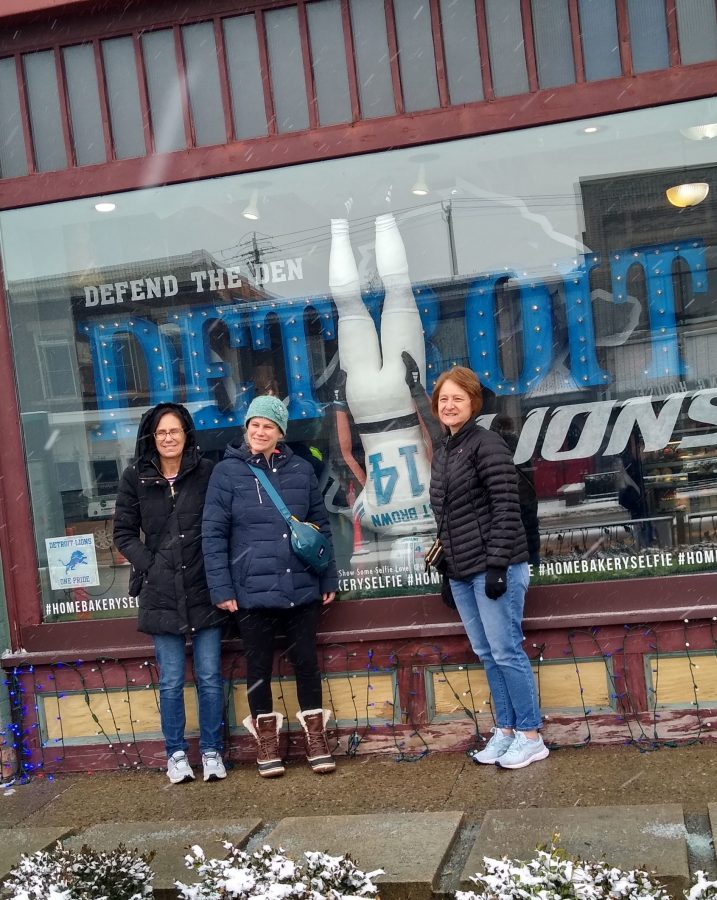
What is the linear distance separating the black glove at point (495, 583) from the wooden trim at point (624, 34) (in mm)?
2632

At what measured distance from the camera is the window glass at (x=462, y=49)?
18.1 feet

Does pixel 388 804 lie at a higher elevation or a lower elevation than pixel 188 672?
lower

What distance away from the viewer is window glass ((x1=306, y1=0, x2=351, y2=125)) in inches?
222

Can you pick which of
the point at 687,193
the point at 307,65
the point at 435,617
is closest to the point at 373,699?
the point at 435,617

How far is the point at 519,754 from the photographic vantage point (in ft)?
16.6

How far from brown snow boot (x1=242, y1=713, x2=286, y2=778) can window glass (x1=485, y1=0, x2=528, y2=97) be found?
3474mm

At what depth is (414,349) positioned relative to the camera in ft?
18.9

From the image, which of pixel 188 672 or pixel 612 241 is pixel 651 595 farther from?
pixel 188 672

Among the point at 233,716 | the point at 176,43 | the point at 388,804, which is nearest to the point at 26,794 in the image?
the point at 233,716

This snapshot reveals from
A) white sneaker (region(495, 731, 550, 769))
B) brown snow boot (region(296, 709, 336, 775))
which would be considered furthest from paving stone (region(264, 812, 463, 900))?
brown snow boot (region(296, 709, 336, 775))

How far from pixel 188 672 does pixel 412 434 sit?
1.81 metres

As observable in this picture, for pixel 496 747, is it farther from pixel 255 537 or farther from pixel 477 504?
pixel 255 537

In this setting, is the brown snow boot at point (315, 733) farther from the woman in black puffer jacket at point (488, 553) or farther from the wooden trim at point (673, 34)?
the wooden trim at point (673, 34)

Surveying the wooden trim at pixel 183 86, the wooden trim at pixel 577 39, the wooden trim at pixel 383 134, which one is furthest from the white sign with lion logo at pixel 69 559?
the wooden trim at pixel 577 39
